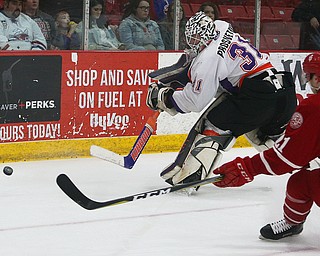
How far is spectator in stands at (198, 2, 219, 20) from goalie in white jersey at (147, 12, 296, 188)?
2.06 meters

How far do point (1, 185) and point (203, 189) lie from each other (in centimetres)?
109

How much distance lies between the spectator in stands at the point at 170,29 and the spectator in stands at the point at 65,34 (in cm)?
73

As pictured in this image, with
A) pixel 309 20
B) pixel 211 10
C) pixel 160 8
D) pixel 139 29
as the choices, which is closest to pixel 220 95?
pixel 139 29

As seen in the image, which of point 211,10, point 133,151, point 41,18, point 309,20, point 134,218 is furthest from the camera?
point 309,20

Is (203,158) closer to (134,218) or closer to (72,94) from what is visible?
(134,218)

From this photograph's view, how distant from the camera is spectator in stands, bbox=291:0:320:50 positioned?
7.04m

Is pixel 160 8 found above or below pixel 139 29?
above

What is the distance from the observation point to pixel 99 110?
5727 millimetres

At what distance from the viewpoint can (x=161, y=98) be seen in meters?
4.61

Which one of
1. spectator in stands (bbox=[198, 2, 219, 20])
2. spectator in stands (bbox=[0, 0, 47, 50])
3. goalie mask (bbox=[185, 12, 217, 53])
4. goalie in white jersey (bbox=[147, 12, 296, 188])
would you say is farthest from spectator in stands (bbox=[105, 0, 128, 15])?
goalie mask (bbox=[185, 12, 217, 53])

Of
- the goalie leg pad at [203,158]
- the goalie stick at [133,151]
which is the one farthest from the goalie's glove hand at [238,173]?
the goalie stick at [133,151]

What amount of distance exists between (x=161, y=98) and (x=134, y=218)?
32.0 inches

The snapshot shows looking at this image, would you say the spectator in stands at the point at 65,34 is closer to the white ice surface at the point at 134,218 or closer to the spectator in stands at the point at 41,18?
the spectator in stands at the point at 41,18

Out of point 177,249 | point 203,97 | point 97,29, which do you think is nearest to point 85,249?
point 177,249
